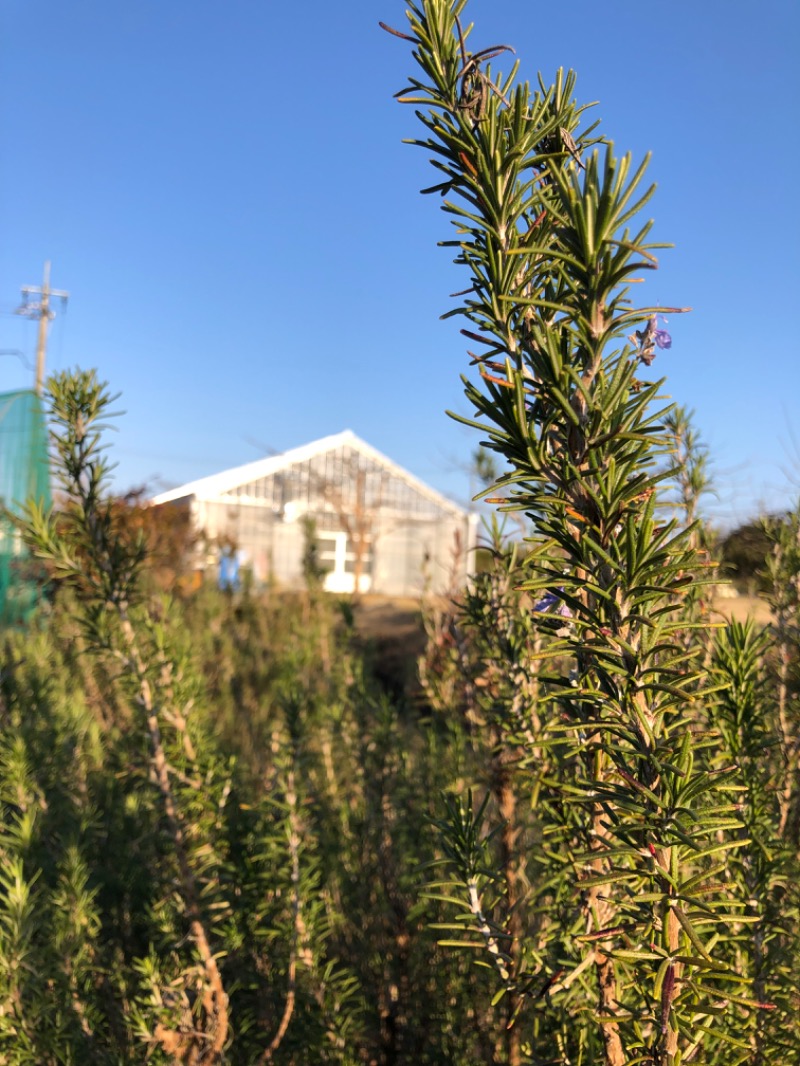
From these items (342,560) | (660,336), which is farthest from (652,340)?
(342,560)

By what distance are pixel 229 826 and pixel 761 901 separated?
1.59m

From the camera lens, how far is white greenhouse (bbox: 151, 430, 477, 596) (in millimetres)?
29250

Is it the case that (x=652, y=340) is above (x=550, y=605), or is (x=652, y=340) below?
above

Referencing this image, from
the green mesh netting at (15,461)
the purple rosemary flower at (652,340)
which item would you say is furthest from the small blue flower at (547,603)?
the green mesh netting at (15,461)

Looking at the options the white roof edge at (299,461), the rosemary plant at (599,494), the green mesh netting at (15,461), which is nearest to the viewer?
the rosemary plant at (599,494)

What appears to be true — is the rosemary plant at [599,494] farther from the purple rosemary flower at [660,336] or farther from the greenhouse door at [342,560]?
the greenhouse door at [342,560]

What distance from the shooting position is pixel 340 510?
28.5 metres

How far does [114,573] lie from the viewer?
2.14 meters

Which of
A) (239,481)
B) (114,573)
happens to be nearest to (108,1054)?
(114,573)

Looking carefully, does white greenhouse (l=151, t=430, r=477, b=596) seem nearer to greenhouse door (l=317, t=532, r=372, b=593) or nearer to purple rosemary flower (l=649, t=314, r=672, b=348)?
greenhouse door (l=317, t=532, r=372, b=593)

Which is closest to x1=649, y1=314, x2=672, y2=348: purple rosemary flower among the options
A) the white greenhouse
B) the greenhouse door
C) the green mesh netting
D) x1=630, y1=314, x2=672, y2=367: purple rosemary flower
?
x1=630, y1=314, x2=672, y2=367: purple rosemary flower

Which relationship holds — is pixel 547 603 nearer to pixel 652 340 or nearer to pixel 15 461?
pixel 652 340

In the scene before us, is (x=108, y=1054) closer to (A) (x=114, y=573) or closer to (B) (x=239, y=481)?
(A) (x=114, y=573)

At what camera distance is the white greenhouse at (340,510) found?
96.0 ft
